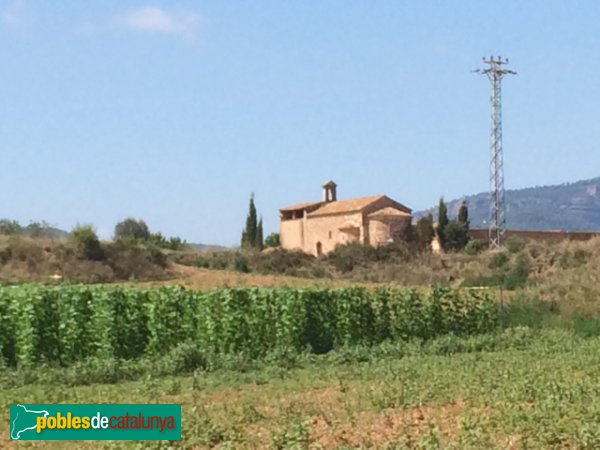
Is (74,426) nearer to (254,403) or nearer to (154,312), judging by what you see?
(254,403)

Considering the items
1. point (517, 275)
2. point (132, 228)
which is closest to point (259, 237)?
point (132, 228)

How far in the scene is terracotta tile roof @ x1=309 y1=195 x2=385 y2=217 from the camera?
62906mm

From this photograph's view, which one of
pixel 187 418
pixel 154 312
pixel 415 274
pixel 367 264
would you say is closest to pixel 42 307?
pixel 154 312

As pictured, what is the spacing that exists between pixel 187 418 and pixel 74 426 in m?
1.43

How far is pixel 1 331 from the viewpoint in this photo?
19.2 metres

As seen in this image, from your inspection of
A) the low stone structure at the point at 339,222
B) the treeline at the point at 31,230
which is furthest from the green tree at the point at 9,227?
the low stone structure at the point at 339,222

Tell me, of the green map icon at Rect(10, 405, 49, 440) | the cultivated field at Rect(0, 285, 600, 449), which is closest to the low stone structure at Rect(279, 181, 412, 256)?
the cultivated field at Rect(0, 285, 600, 449)

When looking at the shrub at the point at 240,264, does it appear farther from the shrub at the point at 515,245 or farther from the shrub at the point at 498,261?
the shrub at the point at 515,245

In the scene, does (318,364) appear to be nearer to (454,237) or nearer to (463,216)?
(454,237)

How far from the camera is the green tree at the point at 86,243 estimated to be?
49844 mm

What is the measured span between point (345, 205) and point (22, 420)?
55253 millimetres

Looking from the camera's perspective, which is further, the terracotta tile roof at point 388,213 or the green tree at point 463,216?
the green tree at point 463,216

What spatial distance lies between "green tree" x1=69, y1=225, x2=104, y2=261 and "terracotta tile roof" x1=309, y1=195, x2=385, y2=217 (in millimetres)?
20284

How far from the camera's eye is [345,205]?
6556 centimetres
